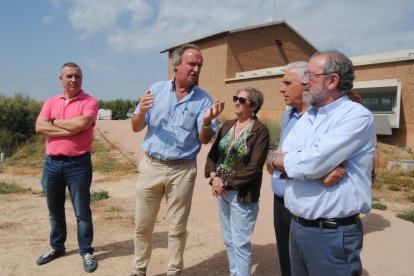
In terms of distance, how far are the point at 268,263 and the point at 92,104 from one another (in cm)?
282

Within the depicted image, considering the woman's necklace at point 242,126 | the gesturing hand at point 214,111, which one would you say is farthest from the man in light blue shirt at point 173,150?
the woman's necklace at point 242,126

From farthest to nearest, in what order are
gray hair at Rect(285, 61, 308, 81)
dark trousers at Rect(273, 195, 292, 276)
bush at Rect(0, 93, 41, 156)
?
bush at Rect(0, 93, 41, 156) → dark trousers at Rect(273, 195, 292, 276) → gray hair at Rect(285, 61, 308, 81)

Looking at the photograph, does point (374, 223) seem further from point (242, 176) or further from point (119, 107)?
point (119, 107)

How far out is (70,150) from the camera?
155 inches

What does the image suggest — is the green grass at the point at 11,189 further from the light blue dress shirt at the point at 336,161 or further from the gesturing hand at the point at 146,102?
the light blue dress shirt at the point at 336,161

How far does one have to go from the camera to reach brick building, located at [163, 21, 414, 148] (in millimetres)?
16109

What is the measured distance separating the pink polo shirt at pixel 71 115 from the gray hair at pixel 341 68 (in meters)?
2.78

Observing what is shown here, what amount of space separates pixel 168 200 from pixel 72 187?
1.19 meters

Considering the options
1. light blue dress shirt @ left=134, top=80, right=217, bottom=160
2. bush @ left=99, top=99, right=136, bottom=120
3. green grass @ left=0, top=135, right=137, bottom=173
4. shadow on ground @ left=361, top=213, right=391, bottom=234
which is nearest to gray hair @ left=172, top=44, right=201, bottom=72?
light blue dress shirt @ left=134, top=80, right=217, bottom=160

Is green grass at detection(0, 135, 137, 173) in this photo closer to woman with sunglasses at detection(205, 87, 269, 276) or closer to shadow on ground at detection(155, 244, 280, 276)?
shadow on ground at detection(155, 244, 280, 276)

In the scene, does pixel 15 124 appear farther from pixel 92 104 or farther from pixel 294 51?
pixel 294 51

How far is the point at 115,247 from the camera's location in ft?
15.4

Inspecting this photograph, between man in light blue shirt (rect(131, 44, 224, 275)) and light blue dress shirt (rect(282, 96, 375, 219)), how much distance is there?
146cm

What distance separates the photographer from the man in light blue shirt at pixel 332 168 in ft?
6.61
